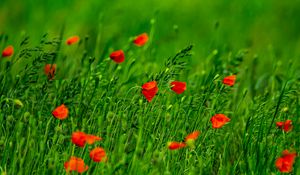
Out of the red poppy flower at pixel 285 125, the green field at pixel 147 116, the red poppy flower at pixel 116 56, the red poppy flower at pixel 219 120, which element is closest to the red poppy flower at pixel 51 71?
the green field at pixel 147 116

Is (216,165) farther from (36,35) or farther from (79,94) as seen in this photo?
(36,35)

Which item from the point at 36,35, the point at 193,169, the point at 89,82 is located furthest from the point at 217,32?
the point at 193,169

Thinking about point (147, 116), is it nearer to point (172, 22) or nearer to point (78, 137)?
point (78, 137)

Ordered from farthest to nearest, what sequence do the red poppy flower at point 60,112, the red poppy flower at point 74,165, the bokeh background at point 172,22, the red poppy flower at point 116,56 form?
the bokeh background at point 172,22, the red poppy flower at point 116,56, the red poppy flower at point 60,112, the red poppy flower at point 74,165

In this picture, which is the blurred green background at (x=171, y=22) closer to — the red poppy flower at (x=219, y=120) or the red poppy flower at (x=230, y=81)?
the red poppy flower at (x=230, y=81)

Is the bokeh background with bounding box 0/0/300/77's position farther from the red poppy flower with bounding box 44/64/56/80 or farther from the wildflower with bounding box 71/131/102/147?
the wildflower with bounding box 71/131/102/147

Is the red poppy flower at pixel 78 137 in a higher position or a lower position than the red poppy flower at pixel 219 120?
lower
